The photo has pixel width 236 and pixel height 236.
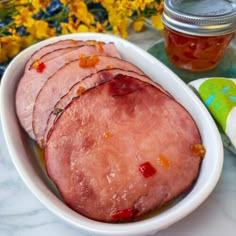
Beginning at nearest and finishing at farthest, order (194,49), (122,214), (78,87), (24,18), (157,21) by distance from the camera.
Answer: (122,214)
(78,87)
(194,49)
(24,18)
(157,21)

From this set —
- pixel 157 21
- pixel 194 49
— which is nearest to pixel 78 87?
pixel 194 49

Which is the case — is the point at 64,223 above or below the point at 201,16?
below

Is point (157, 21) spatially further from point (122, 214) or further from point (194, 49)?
point (122, 214)

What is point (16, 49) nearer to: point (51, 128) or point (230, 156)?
point (51, 128)

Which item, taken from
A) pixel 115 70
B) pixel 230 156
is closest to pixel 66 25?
pixel 115 70

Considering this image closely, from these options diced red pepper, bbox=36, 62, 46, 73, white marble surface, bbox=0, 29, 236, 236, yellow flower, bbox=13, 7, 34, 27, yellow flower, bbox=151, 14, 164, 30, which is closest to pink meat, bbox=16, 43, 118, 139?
diced red pepper, bbox=36, 62, 46, 73

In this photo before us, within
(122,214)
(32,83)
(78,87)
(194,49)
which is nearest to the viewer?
(122,214)

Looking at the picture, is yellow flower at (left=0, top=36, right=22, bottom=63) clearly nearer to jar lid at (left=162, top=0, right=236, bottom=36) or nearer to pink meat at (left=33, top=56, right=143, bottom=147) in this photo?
pink meat at (left=33, top=56, right=143, bottom=147)
